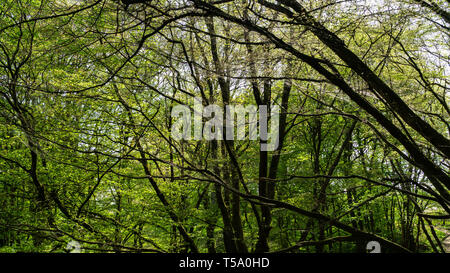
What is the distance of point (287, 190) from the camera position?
38.3 feet

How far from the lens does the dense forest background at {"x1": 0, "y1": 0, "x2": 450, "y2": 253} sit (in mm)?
3180

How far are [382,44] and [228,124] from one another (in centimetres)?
322

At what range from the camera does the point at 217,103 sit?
22.5ft

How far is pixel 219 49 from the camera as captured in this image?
729 centimetres

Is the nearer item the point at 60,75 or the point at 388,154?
the point at 388,154

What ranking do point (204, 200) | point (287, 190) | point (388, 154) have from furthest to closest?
point (204, 200), point (287, 190), point (388, 154)

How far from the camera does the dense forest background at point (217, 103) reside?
3.18 meters
